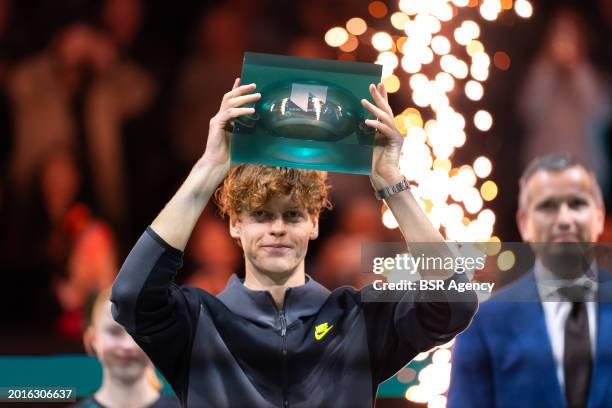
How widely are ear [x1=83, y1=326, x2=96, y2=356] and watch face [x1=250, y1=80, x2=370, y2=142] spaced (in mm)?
853

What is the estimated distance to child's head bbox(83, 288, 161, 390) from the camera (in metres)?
2.09

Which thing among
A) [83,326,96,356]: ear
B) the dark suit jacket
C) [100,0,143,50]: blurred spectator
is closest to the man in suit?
the dark suit jacket

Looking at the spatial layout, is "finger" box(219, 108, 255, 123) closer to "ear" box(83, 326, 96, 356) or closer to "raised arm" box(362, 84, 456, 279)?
"raised arm" box(362, 84, 456, 279)

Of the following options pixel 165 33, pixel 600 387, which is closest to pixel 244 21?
pixel 165 33

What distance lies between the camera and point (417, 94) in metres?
2.36

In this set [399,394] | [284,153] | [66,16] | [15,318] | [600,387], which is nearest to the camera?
[284,153]

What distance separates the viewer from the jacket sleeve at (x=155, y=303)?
1.53m

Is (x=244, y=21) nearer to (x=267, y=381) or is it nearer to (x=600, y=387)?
(x=267, y=381)

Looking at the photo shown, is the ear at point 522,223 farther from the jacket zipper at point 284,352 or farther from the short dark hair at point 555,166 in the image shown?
the jacket zipper at point 284,352

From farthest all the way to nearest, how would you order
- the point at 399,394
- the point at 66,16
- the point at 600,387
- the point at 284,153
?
1. the point at 66,16
2. the point at 399,394
3. the point at 600,387
4. the point at 284,153

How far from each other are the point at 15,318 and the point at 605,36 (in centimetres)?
174

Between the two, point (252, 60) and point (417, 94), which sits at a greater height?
point (417, 94)

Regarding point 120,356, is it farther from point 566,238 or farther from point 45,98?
point 566,238

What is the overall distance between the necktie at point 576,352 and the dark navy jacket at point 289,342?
1.37ft
